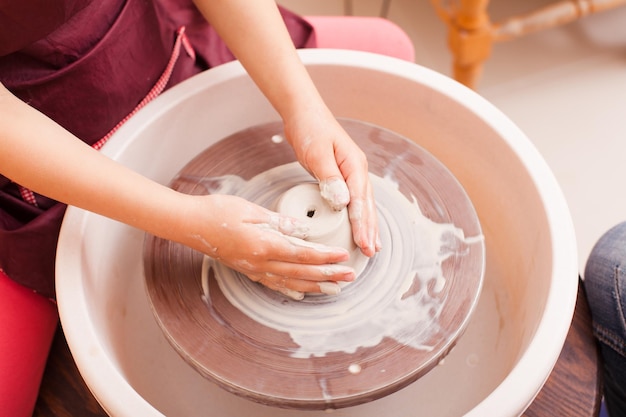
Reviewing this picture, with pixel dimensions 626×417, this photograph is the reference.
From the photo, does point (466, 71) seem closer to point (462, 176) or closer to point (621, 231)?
point (462, 176)

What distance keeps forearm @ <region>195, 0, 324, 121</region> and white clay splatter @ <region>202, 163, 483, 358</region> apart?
269mm

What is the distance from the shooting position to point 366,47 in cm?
150

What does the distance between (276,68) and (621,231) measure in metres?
0.77

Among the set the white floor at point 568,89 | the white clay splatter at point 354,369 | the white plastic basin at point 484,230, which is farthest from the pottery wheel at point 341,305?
the white floor at point 568,89

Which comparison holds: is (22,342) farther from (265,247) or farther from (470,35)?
(470,35)

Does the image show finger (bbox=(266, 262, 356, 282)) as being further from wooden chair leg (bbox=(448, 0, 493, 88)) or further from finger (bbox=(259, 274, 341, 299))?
wooden chair leg (bbox=(448, 0, 493, 88))

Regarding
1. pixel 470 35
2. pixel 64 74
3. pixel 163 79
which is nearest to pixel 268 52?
pixel 163 79

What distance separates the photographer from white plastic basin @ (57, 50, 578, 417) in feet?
3.08

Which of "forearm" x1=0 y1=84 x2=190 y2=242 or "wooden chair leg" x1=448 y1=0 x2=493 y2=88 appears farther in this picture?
"wooden chair leg" x1=448 y1=0 x2=493 y2=88

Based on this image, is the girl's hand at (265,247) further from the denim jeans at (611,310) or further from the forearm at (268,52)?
the denim jeans at (611,310)

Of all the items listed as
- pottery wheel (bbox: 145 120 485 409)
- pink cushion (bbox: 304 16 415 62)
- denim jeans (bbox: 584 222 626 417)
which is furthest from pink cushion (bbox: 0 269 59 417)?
denim jeans (bbox: 584 222 626 417)

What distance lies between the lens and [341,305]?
1.04 m

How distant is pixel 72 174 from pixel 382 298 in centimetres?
56

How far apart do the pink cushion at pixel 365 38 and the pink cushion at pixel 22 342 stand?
0.86 meters
